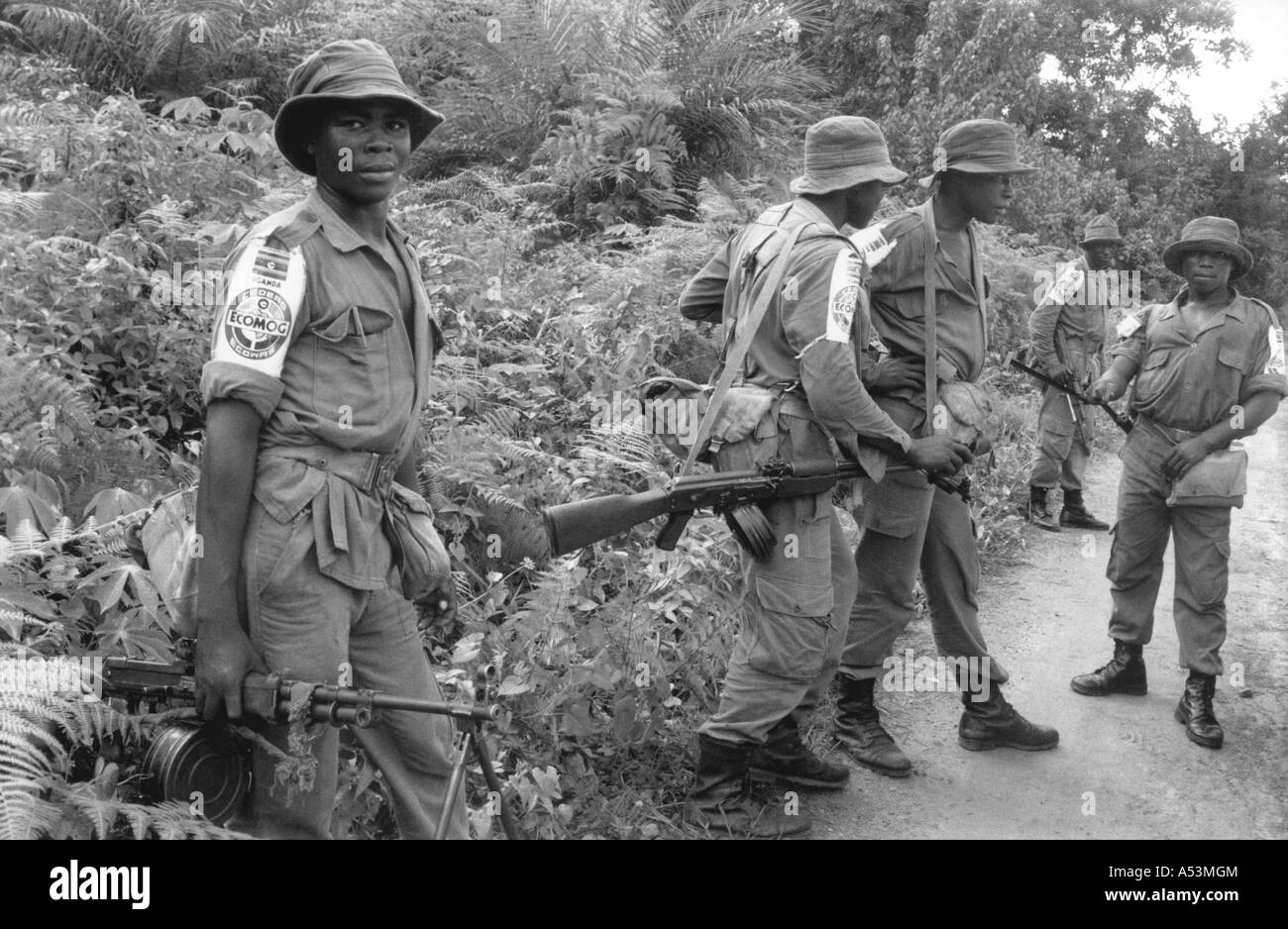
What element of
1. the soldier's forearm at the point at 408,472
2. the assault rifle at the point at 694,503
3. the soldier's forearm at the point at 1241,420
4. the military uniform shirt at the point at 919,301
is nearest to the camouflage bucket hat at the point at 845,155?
the military uniform shirt at the point at 919,301

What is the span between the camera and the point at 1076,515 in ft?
27.3

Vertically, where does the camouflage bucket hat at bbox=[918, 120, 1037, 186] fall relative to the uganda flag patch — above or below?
above

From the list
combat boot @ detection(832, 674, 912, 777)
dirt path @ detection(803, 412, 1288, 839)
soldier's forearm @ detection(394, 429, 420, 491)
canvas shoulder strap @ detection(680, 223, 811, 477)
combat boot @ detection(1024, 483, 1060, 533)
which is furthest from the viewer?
combat boot @ detection(1024, 483, 1060, 533)

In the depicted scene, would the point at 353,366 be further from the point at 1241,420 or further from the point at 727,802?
the point at 1241,420

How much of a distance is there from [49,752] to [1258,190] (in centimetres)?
2972

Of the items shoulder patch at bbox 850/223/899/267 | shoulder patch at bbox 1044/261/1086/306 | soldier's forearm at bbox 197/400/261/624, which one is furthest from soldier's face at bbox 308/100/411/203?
shoulder patch at bbox 1044/261/1086/306

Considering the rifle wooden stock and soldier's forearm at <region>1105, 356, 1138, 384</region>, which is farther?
soldier's forearm at <region>1105, 356, 1138, 384</region>

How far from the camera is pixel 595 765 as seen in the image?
13.3 ft

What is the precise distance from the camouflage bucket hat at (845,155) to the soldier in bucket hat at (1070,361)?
181 inches

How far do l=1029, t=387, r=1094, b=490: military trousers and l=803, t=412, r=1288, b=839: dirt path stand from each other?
1.46m

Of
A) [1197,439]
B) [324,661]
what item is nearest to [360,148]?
[324,661]

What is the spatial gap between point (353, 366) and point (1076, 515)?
7.01 metres

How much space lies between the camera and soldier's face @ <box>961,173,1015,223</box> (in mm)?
4285

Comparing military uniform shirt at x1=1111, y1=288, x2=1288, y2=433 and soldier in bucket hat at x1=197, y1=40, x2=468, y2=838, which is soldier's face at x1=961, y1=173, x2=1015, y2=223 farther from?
soldier in bucket hat at x1=197, y1=40, x2=468, y2=838
